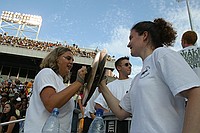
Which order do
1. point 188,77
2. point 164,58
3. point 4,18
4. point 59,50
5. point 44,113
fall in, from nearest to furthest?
point 188,77 < point 164,58 < point 44,113 < point 59,50 < point 4,18

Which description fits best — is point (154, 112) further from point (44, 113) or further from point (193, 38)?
point (193, 38)

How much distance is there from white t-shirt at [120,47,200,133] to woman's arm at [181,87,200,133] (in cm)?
3

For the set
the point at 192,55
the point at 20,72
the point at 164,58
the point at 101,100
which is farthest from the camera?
the point at 20,72

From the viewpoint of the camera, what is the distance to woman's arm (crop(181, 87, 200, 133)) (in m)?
1.05

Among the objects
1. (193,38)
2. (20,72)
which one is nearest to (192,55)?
(193,38)

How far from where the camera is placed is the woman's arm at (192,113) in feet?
3.44

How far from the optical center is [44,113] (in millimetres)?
1825

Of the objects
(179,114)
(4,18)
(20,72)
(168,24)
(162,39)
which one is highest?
(4,18)

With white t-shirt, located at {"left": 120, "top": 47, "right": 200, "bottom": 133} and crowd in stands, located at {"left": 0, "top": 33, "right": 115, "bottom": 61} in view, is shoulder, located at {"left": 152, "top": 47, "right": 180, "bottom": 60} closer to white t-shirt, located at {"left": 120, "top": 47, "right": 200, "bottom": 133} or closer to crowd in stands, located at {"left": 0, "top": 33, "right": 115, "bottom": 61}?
white t-shirt, located at {"left": 120, "top": 47, "right": 200, "bottom": 133}

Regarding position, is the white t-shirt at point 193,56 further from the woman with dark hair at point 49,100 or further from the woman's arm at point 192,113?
the woman's arm at point 192,113

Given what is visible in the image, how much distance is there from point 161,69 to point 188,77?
144 mm

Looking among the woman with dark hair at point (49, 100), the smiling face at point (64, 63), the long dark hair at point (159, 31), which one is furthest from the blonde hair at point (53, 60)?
the long dark hair at point (159, 31)

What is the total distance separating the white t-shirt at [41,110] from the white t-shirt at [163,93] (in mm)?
738

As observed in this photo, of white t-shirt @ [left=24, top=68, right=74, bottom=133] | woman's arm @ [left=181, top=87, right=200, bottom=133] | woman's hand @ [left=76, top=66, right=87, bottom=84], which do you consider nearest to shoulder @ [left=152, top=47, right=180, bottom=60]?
woman's arm @ [left=181, top=87, right=200, bottom=133]
